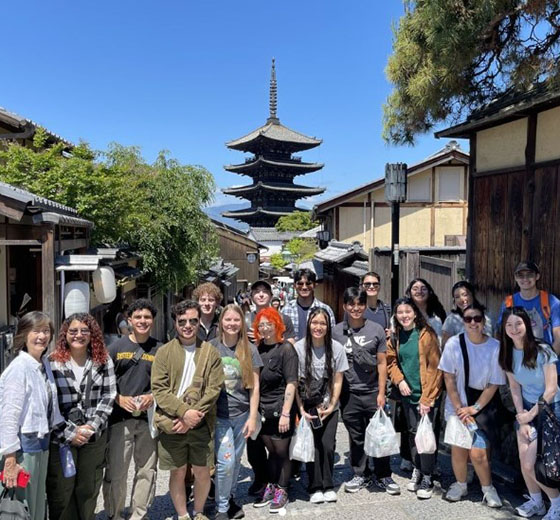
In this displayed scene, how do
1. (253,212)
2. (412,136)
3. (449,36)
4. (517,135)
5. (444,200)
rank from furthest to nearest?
(253,212) < (444,200) < (412,136) < (517,135) < (449,36)

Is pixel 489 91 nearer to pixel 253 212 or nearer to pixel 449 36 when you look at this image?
pixel 449 36

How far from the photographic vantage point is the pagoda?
45469mm

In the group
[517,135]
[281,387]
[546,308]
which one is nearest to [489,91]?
[517,135]

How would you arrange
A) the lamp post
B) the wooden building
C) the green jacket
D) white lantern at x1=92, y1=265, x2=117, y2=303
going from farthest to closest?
1. the lamp post
2. white lantern at x1=92, y1=265, x2=117, y2=303
3. the wooden building
4. the green jacket

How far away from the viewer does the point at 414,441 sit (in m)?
4.43

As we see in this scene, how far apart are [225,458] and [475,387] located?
7.03 ft

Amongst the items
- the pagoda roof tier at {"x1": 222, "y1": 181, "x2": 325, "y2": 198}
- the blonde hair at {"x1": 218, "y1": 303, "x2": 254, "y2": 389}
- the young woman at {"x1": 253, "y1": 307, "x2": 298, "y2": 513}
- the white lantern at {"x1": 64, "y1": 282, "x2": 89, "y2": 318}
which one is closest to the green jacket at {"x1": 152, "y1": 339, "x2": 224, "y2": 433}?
the blonde hair at {"x1": 218, "y1": 303, "x2": 254, "y2": 389}

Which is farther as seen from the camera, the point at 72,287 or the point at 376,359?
the point at 72,287

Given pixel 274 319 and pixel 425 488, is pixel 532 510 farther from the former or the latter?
pixel 274 319

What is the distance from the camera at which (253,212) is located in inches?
1805

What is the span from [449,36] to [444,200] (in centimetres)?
1262

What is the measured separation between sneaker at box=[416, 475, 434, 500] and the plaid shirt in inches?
106

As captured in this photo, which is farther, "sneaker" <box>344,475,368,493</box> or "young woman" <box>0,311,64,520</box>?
"sneaker" <box>344,475,368,493</box>

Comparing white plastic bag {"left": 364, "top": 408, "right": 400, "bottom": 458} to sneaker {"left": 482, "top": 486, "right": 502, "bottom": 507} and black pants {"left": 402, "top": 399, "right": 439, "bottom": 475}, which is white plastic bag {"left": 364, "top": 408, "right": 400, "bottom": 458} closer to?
black pants {"left": 402, "top": 399, "right": 439, "bottom": 475}
